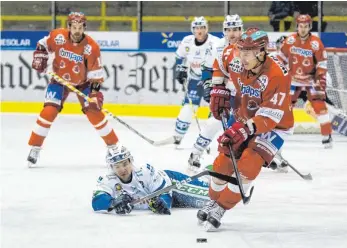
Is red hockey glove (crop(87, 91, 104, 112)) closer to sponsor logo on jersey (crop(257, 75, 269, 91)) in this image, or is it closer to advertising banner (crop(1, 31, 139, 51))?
sponsor logo on jersey (crop(257, 75, 269, 91))

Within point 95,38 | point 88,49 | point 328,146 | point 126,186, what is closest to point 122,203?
point 126,186

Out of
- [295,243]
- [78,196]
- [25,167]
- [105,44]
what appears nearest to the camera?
[295,243]

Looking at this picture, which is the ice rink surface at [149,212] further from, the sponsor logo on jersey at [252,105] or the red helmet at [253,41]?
the red helmet at [253,41]

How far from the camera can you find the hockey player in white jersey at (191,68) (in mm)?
8289

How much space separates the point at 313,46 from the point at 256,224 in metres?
4.11

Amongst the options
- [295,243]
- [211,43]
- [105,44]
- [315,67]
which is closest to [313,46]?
[315,67]

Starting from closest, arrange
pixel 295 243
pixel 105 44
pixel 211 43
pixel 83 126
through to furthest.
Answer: pixel 295 243 → pixel 211 43 → pixel 83 126 → pixel 105 44

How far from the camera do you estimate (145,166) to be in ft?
16.9

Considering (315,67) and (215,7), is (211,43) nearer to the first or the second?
(315,67)

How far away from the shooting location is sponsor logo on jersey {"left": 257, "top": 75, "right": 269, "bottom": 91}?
4.67 meters

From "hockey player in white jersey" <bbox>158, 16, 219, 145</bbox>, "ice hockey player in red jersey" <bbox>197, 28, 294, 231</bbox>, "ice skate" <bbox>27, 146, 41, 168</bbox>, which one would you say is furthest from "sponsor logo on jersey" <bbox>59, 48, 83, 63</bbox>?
"ice hockey player in red jersey" <bbox>197, 28, 294, 231</bbox>

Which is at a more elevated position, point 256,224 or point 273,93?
point 273,93

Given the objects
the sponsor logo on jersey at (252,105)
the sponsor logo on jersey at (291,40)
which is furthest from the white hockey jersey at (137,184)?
the sponsor logo on jersey at (291,40)

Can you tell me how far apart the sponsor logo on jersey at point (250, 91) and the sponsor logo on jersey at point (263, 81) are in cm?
4
